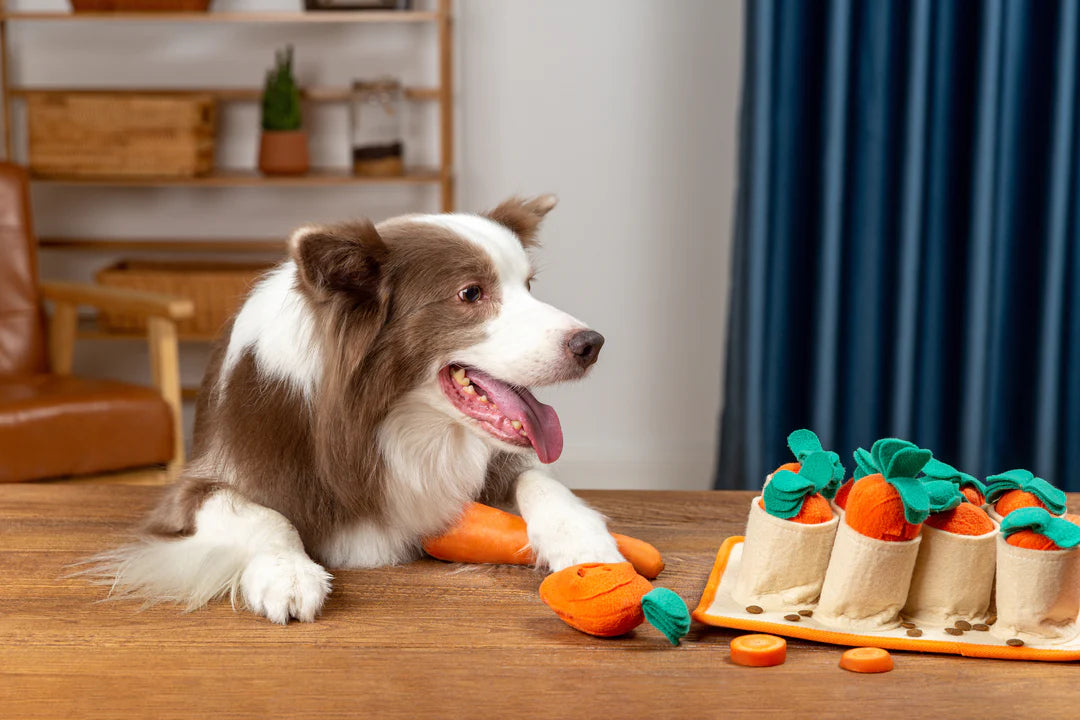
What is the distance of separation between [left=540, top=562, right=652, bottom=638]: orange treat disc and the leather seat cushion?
5.85 ft

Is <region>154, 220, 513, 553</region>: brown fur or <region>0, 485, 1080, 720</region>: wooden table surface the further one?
<region>154, 220, 513, 553</region>: brown fur

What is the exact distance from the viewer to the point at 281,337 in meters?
1.38

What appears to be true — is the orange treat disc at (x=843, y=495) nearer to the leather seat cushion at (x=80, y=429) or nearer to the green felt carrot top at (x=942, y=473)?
the green felt carrot top at (x=942, y=473)

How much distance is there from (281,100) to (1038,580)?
9.07 ft

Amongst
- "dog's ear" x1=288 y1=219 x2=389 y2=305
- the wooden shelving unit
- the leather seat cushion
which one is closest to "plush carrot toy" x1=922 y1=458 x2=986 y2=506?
"dog's ear" x1=288 y1=219 x2=389 y2=305

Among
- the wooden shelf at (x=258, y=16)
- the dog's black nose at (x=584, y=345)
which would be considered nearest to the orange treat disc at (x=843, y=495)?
the dog's black nose at (x=584, y=345)

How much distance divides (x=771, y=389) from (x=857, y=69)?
0.89 metres

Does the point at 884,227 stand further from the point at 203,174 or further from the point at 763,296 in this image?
the point at 203,174

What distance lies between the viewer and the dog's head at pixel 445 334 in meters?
1.31

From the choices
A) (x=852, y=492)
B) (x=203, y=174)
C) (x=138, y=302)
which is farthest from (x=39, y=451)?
(x=852, y=492)

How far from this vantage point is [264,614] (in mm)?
1197

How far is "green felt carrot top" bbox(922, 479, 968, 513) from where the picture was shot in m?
1.07

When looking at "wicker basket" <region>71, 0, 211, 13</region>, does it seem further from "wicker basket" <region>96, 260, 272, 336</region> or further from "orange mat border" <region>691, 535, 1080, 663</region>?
"orange mat border" <region>691, 535, 1080, 663</region>

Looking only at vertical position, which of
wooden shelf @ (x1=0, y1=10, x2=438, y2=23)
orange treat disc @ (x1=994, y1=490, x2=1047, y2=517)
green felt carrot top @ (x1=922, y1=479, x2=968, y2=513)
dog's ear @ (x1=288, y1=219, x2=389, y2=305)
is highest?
wooden shelf @ (x1=0, y1=10, x2=438, y2=23)
